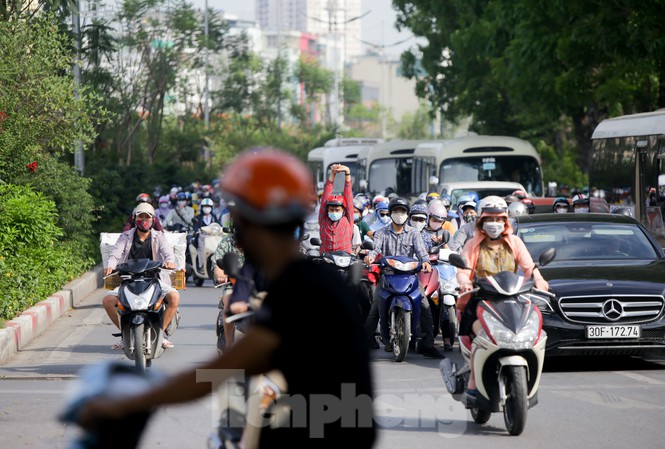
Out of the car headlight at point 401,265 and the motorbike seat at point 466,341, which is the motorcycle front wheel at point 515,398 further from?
the car headlight at point 401,265

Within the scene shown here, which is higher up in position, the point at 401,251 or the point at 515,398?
the point at 401,251

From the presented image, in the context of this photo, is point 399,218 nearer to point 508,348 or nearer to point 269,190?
point 508,348

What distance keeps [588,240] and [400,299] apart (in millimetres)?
2054

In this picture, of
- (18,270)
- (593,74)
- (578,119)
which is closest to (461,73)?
(578,119)

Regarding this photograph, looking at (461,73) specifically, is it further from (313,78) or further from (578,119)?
(313,78)

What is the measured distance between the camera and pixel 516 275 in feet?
28.5

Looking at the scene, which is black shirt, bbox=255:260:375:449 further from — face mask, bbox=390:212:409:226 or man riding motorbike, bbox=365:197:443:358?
face mask, bbox=390:212:409:226

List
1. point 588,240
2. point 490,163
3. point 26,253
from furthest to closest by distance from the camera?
1. point 490,163
2. point 26,253
3. point 588,240

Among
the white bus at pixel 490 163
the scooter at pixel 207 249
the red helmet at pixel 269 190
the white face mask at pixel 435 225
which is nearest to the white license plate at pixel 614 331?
the white face mask at pixel 435 225

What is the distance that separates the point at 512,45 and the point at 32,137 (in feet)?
50.1

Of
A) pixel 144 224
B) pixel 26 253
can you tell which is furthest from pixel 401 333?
pixel 26 253

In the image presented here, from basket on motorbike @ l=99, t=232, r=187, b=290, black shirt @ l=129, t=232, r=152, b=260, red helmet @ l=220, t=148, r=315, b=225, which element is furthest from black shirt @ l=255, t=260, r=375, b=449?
black shirt @ l=129, t=232, r=152, b=260

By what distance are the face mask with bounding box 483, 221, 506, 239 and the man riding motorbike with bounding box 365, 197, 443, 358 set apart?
361 centimetres

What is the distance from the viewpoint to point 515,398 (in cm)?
830
